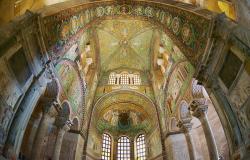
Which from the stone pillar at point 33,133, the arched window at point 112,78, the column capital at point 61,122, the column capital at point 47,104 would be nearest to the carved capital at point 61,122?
the column capital at point 61,122

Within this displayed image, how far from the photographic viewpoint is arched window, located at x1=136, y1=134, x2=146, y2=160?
64.3 ft

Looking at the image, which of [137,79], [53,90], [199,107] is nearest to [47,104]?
[53,90]

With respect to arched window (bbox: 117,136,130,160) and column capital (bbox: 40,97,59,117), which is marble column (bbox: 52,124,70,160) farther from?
arched window (bbox: 117,136,130,160)

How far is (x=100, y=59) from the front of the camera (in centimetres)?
1986

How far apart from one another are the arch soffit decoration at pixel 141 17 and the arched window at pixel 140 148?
10.2 metres

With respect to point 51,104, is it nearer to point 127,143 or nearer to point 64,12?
point 64,12

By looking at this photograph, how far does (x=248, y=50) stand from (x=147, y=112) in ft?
41.4

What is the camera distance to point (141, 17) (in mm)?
13641

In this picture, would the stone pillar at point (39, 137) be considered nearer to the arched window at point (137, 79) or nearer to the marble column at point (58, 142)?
the marble column at point (58, 142)

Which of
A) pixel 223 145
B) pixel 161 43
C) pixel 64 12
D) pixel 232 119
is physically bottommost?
pixel 232 119

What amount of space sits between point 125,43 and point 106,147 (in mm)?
8261

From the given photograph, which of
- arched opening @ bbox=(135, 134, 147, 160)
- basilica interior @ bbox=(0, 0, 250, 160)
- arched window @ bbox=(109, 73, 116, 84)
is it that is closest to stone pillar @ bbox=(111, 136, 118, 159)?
basilica interior @ bbox=(0, 0, 250, 160)

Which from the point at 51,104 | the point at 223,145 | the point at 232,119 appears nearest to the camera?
the point at 232,119

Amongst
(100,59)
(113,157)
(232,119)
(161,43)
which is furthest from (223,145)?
(100,59)
